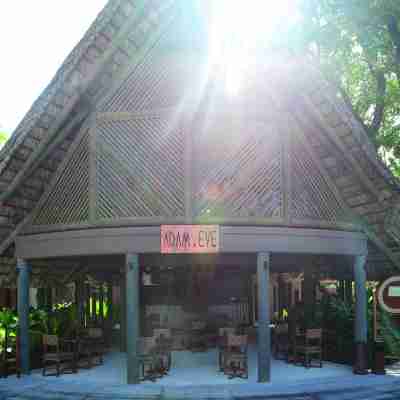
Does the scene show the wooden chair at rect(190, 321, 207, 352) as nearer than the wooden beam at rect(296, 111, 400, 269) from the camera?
No

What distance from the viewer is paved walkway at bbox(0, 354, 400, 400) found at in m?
11.1

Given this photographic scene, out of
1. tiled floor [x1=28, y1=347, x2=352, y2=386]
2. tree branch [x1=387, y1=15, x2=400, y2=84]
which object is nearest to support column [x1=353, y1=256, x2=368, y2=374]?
tiled floor [x1=28, y1=347, x2=352, y2=386]

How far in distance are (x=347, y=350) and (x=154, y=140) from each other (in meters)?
A: 7.69

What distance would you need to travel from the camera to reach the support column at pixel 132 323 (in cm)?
1193

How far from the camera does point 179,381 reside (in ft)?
41.1

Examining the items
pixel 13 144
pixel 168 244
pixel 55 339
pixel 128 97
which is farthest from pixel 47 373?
pixel 128 97

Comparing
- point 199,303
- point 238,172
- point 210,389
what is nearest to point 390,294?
point 238,172

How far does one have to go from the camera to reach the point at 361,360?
1327 centimetres

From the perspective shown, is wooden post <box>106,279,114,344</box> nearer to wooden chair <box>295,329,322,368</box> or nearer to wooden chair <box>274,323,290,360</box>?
wooden chair <box>274,323,290,360</box>

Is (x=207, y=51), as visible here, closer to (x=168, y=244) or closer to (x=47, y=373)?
(x=168, y=244)

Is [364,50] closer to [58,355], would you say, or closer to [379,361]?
[379,361]

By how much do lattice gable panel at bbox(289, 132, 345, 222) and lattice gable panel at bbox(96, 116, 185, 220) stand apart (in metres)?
2.80

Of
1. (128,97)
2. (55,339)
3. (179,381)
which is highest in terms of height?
(128,97)

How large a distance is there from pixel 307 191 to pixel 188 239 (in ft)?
10.9
